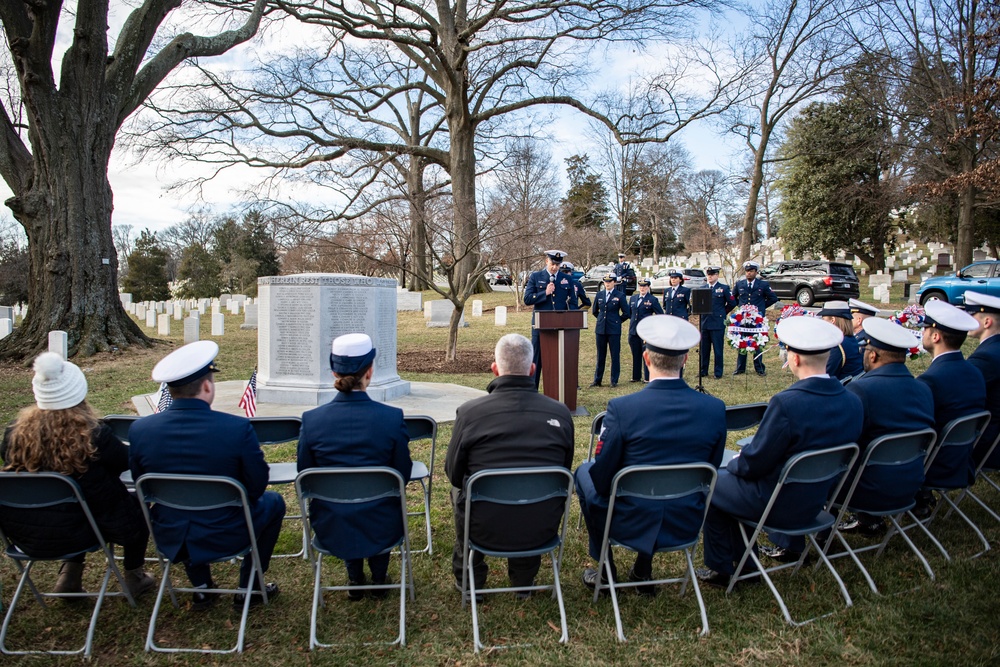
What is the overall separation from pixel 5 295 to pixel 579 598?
4906 cm

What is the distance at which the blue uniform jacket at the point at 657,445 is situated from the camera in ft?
10.2

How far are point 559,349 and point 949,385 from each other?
4.53 m

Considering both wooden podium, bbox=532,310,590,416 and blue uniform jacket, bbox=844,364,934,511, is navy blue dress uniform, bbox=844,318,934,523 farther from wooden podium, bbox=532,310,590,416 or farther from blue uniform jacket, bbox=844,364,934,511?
wooden podium, bbox=532,310,590,416

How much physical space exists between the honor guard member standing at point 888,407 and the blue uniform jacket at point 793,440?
412mm

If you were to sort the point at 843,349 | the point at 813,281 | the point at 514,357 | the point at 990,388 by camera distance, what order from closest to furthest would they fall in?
the point at 514,357 < the point at 990,388 < the point at 843,349 < the point at 813,281

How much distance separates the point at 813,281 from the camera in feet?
83.0

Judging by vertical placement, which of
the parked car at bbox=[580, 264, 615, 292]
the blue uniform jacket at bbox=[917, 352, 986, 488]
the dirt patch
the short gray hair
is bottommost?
the dirt patch

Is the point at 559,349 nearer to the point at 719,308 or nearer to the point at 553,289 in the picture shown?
the point at 553,289

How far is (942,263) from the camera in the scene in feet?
124

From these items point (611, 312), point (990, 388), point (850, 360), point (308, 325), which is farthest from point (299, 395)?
point (990, 388)

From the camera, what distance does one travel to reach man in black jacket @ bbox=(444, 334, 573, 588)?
307 cm

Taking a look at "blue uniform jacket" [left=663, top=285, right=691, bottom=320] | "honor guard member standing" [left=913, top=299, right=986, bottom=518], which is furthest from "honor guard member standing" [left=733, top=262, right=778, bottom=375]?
"honor guard member standing" [left=913, top=299, right=986, bottom=518]

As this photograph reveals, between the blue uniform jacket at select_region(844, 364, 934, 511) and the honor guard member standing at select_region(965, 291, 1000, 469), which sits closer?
the blue uniform jacket at select_region(844, 364, 934, 511)

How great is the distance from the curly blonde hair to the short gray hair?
6.53ft
